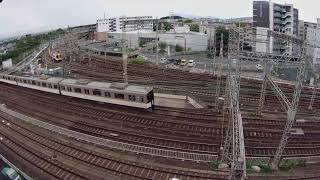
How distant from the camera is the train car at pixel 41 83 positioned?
31359mm

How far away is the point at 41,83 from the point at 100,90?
8.03 metres

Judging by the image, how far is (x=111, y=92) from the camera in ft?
88.6

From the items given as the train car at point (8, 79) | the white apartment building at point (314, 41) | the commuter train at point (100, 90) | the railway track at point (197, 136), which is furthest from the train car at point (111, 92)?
the white apartment building at point (314, 41)

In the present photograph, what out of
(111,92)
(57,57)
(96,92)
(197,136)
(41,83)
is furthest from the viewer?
(57,57)

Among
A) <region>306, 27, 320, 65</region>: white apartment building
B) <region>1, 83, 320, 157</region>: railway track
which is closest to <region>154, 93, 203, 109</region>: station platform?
<region>1, 83, 320, 157</region>: railway track

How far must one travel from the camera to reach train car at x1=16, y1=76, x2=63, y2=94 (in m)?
31.4

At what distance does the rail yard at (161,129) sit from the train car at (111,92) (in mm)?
77

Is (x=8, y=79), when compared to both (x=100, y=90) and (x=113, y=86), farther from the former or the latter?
(x=113, y=86)

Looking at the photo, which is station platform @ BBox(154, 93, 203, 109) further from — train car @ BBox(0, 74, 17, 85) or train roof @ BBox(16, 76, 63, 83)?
train car @ BBox(0, 74, 17, 85)

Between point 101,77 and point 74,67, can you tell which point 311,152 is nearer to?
point 101,77

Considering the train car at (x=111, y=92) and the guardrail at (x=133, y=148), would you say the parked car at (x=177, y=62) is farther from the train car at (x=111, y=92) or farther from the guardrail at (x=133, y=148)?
the guardrail at (x=133, y=148)

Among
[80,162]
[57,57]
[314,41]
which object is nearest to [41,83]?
[80,162]

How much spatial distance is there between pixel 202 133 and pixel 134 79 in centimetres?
1648

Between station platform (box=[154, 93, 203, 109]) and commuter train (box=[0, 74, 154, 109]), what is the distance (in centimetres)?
307
